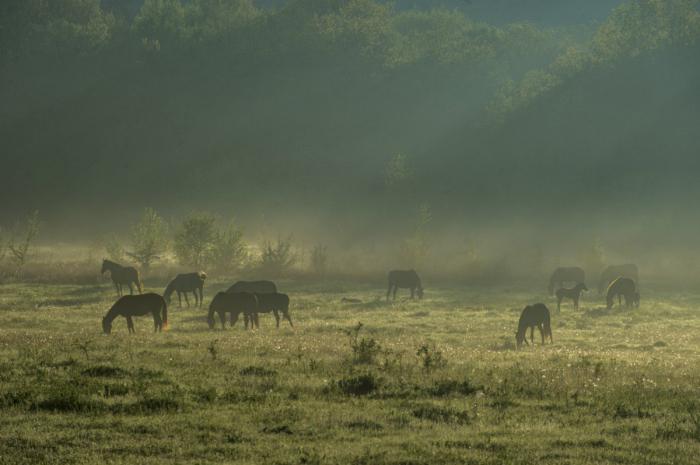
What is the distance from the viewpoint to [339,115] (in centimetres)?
11469

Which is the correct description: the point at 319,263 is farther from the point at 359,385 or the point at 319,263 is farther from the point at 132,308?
the point at 359,385

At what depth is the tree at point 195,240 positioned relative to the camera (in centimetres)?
5956

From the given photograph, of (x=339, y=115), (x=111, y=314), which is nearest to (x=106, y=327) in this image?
(x=111, y=314)

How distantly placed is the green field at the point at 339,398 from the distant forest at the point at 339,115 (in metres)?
52.7

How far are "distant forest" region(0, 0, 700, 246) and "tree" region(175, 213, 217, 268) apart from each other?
87.7 feet

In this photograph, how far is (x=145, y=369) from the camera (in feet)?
68.5

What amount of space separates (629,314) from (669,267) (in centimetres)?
2676

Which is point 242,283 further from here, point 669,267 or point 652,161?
point 652,161

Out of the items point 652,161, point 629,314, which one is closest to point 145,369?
point 629,314

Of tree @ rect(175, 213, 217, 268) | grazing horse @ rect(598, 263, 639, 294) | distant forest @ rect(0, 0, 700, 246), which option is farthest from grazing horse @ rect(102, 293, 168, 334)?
distant forest @ rect(0, 0, 700, 246)

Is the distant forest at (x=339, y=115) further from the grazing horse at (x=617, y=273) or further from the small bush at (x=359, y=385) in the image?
the small bush at (x=359, y=385)

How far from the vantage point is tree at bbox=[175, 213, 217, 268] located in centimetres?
5956

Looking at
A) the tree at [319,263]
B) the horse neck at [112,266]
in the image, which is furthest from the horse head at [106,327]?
the tree at [319,263]

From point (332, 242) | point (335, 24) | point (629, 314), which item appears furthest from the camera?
point (335, 24)
